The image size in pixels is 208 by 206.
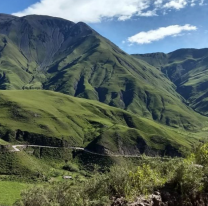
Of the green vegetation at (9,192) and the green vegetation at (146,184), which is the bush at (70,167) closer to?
the green vegetation at (9,192)

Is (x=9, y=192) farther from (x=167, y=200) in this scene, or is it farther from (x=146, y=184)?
(x=167, y=200)

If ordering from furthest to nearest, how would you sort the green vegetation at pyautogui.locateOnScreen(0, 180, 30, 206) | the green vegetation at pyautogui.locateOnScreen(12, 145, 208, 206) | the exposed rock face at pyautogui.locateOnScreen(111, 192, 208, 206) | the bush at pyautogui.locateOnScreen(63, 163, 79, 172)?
the bush at pyautogui.locateOnScreen(63, 163, 79, 172)
the green vegetation at pyautogui.locateOnScreen(0, 180, 30, 206)
the green vegetation at pyautogui.locateOnScreen(12, 145, 208, 206)
the exposed rock face at pyautogui.locateOnScreen(111, 192, 208, 206)

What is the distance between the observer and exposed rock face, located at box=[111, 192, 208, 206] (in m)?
22.8

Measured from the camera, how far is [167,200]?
2417 centimetres

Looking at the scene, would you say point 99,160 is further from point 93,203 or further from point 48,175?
point 93,203

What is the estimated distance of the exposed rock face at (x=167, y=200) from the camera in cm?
2284

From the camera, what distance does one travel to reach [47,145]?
652 ft

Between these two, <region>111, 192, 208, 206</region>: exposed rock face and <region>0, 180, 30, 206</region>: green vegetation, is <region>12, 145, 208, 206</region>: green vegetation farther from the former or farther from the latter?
<region>0, 180, 30, 206</region>: green vegetation

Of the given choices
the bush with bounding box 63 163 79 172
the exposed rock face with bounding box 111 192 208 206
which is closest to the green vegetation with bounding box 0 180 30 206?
the bush with bounding box 63 163 79 172

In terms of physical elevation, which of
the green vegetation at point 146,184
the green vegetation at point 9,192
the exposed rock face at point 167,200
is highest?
the green vegetation at point 146,184

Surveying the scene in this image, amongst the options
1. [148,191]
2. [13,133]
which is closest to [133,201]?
[148,191]

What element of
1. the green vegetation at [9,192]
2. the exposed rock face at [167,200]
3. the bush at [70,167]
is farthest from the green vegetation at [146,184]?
the bush at [70,167]

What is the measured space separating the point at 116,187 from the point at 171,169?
649 centimetres

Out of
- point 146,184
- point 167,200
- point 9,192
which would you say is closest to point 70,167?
point 9,192
